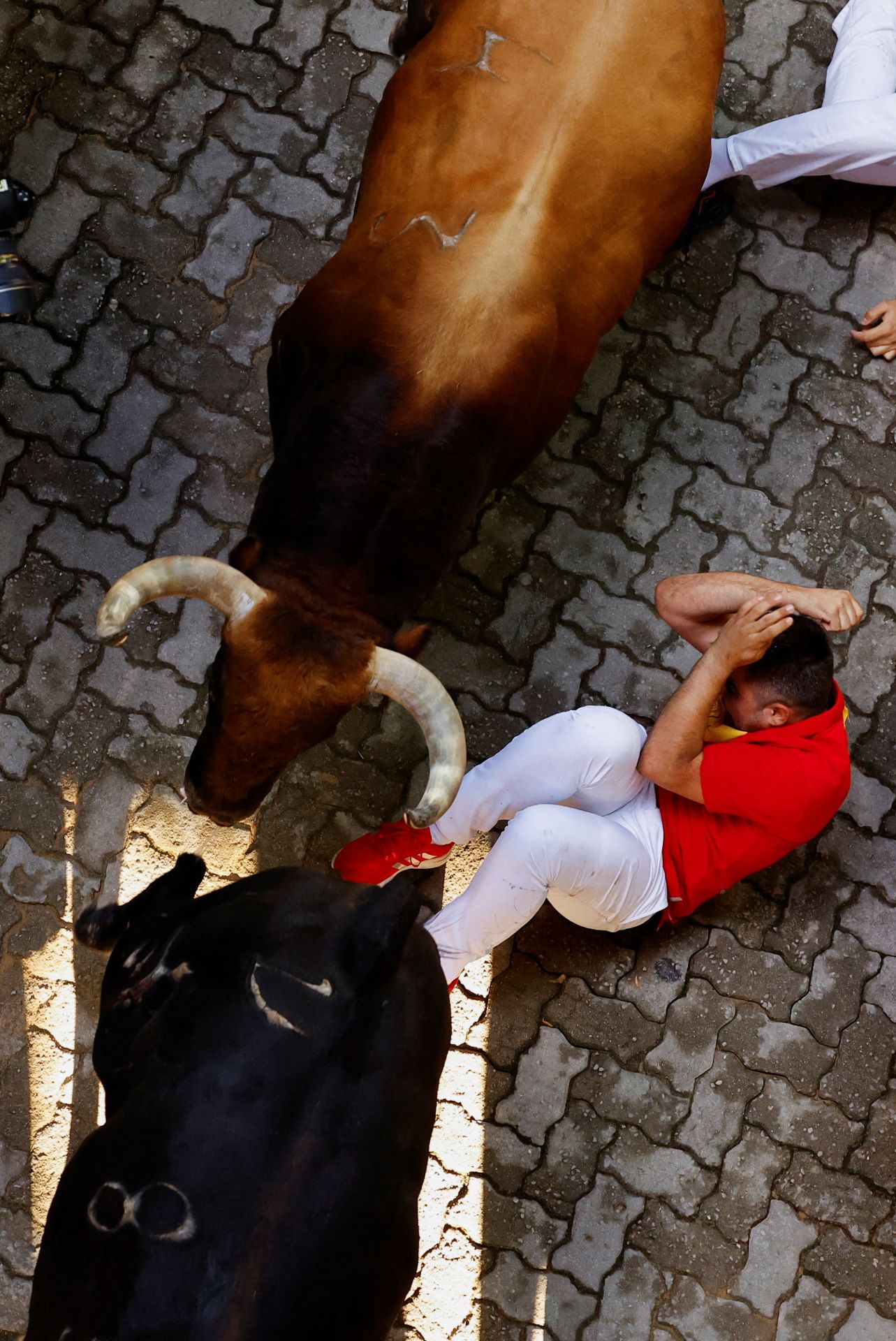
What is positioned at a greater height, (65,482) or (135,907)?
(65,482)

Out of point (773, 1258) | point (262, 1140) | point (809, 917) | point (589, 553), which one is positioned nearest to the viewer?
point (262, 1140)

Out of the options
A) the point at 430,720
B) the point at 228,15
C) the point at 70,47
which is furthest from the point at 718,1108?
the point at 70,47

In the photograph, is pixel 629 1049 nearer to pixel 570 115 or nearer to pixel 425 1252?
pixel 425 1252

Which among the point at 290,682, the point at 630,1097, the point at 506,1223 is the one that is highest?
the point at 290,682

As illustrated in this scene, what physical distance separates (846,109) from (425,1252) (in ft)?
15.3

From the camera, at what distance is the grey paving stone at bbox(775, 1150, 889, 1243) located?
412 centimetres

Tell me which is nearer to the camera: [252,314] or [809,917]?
[809,917]

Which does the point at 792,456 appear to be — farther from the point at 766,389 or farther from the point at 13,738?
the point at 13,738

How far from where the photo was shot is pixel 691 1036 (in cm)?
420

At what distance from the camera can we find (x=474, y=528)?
4.41m

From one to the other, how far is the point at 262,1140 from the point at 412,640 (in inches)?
62.7

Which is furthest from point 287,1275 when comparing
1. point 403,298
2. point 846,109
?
point 846,109

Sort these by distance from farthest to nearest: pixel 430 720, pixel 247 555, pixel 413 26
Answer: pixel 413 26
pixel 247 555
pixel 430 720

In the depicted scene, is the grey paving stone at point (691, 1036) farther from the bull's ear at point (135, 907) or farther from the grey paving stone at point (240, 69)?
the grey paving stone at point (240, 69)
